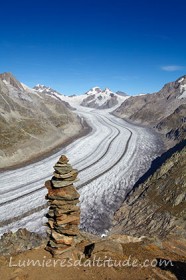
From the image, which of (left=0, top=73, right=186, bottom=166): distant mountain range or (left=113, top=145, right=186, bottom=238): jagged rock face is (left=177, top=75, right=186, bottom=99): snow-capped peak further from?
(left=113, top=145, right=186, bottom=238): jagged rock face

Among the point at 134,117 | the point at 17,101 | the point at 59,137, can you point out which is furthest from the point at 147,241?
the point at 134,117

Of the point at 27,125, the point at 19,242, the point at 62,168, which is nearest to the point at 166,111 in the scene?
the point at 27,125

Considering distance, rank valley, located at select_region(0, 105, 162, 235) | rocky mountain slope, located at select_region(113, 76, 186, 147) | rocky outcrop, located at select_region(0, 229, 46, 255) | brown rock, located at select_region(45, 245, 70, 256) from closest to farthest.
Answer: brown rock, located at select_region(45, 245, 70, 256) → rocky outcrop, located at select_region(0, 229, 46, 255) → valley, located at select_region(0, 105, 162, 235) → rocky mountain slope, located at select_region(113, 76, 186, 147)

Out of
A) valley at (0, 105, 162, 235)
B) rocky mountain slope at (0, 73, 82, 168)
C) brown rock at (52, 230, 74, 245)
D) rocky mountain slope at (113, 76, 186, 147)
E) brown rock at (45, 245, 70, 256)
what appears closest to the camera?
brown rock at (45, 245, 70, 256)

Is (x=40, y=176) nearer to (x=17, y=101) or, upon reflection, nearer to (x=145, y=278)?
(x=145, y=278)

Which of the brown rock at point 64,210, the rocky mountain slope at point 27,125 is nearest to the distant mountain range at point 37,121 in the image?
the rocky mountain slope at point 27,125

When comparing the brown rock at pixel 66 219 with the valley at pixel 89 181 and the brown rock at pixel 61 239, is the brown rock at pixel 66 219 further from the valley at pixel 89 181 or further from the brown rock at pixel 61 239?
the valley at pixel 89 181

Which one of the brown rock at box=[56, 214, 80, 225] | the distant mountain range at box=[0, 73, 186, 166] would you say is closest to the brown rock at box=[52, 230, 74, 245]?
the brown rock at box=[56, 214, 80, 225]
